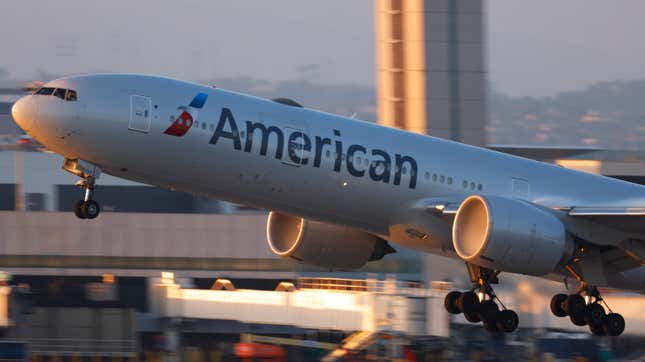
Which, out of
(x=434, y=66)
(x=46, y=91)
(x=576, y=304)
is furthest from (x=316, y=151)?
(x=434, y=66)

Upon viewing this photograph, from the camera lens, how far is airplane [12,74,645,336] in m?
28.8

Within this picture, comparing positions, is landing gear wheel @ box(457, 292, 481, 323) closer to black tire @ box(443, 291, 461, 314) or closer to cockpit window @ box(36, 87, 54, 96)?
black tire @ box(443, 291, 461, 314)

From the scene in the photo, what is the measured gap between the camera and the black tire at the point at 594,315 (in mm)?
33625

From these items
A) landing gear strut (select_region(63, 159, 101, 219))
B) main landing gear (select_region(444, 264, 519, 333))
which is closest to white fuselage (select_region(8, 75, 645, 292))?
landing gear strut (select_region(63, 159, 101, 219))

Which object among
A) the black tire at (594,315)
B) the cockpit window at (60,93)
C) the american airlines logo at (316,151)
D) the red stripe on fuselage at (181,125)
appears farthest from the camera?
the black tire at (594,315)

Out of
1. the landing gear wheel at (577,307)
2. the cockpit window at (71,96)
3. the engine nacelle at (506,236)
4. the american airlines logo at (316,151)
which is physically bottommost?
the landing gear wheel at (577,307)

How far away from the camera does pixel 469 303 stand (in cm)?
3450

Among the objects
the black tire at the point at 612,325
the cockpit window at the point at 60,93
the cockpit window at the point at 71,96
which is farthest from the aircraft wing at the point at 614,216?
the cockpit window at the point at 60,93

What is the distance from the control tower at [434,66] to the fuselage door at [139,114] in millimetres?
45163

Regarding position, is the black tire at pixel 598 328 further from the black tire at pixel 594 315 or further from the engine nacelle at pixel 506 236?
the engine nacelle at pixel 506 236

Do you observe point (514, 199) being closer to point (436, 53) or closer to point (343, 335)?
point (343, 335)

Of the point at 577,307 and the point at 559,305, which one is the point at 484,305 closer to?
the point at 559,305

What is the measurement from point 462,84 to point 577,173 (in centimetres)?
4002

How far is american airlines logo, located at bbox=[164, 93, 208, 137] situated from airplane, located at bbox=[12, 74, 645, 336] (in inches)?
1.1
